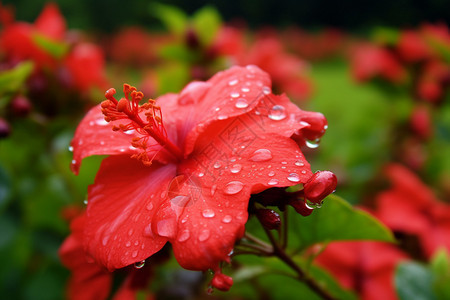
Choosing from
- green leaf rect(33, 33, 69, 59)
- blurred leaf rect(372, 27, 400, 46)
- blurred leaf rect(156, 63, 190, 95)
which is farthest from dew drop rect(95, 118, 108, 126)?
blurred leaf rect(372, 27, 400, 46)

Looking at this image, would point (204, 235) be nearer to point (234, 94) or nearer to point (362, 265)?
point (234, 94)

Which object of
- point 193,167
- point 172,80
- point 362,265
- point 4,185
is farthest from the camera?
point 172,80

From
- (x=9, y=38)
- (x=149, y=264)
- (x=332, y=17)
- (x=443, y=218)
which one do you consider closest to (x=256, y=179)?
(x=149, y=264)

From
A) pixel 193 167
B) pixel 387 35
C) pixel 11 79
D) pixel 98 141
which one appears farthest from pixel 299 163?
pixel 387 35

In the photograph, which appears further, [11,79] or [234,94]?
[11,79]

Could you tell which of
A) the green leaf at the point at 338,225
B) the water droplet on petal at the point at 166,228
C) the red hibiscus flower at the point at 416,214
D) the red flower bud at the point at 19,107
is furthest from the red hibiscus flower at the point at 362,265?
the red flower bud at the point at 19,107

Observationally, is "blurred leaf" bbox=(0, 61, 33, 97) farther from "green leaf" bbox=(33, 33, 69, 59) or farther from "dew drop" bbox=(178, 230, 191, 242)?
"dew drop" bbox=(178, 230, 191, 242)

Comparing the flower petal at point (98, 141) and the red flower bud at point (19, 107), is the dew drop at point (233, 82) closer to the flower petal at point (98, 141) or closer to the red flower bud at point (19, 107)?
the flower petal at point (98, 141)
